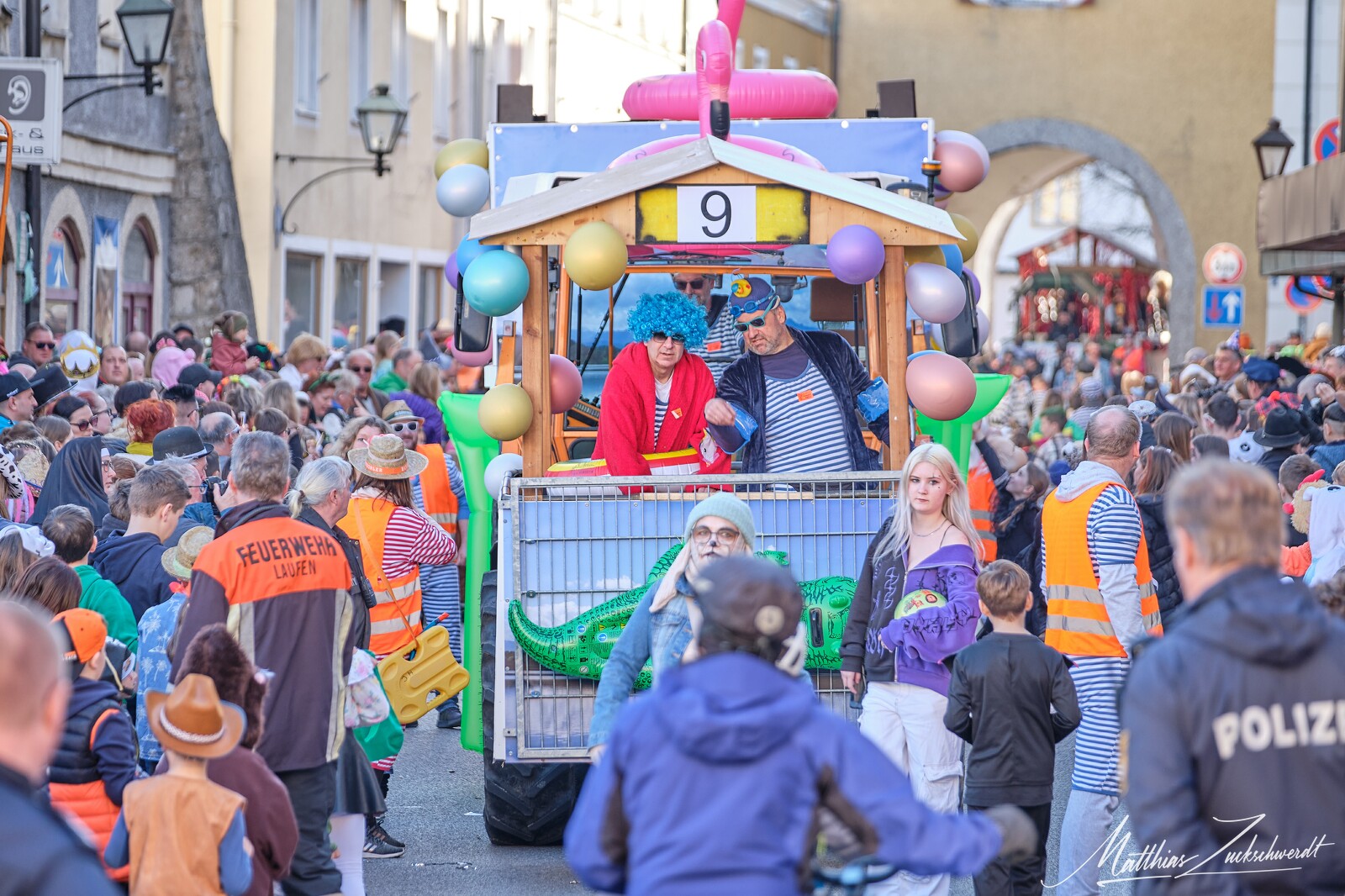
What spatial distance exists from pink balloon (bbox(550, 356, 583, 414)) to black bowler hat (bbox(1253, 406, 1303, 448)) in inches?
177

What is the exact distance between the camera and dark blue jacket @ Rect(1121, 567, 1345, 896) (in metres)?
3.75

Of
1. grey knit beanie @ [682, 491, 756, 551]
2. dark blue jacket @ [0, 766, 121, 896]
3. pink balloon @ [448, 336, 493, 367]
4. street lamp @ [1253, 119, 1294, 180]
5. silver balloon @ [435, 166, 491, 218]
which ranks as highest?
street lamp @ [1253, 119, 1294, 180]

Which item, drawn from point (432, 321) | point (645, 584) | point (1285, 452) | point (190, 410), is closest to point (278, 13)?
point (432, 321)

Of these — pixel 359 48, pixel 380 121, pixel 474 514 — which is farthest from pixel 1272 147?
pixel 474 514

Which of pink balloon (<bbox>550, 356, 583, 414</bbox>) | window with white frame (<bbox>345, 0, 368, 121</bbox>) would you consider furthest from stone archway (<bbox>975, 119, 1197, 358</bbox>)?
pink balloon (<bbox>550, 356, 583, 414</bbox>)

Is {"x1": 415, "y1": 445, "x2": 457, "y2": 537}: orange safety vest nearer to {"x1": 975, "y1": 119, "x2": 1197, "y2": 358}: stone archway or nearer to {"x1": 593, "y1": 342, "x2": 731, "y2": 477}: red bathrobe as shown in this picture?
{"x1": 593, "y1": 342, "x2": 731, "y2": 477}: red bathrobe

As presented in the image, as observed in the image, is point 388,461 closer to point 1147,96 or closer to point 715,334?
point 715,334

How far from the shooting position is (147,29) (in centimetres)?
1462

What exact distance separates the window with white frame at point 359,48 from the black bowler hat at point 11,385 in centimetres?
1744

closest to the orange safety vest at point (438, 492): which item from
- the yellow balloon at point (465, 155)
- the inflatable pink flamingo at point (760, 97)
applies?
the yellow balloon at point (465, 155)

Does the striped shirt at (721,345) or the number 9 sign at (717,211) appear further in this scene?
the striped shirt at (721,345)

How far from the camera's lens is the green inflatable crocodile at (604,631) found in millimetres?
7051

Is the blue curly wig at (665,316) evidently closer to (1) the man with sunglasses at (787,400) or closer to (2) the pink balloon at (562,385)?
(1) the man with sunglasses at (787,400)

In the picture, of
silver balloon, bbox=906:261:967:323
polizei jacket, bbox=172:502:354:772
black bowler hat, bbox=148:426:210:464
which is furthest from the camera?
black bowler hat, bbox=148:426:210:464
